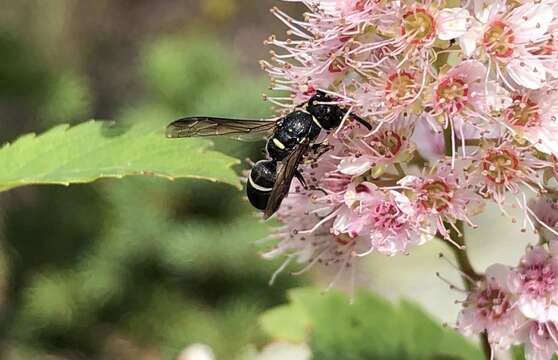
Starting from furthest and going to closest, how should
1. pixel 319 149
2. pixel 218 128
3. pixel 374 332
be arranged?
pixel 374 332
pixel 218 128
pixel 319 149

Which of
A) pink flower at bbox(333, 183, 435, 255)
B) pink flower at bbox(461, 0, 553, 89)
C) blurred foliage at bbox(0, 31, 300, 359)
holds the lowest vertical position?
blurred foliage at bbox(0, 31, 300, 359)

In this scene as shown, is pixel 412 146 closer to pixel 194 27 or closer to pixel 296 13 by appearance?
pixel 296 13

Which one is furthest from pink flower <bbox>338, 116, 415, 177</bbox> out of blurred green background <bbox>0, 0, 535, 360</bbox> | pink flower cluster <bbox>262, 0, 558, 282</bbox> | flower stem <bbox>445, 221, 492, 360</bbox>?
blurred green background <bbox>0, 0, 535, 360</bbox>

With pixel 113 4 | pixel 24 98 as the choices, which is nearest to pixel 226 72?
pixel 24 98

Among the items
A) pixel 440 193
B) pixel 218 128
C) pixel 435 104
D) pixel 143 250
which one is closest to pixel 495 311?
pixel 440 193

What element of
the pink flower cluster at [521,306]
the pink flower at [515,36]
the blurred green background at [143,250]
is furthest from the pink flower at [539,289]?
the blurred green background at [143,250]

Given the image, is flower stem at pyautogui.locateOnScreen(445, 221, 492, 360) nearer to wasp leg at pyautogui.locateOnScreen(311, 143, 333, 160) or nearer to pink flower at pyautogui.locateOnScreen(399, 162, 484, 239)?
pink flower at pyautogui.locateOnScreen(399, 162, 484, 239)

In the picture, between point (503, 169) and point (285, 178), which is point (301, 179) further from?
point (503, 169)
